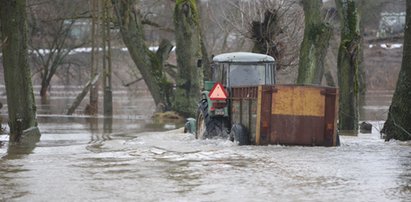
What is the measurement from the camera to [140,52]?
123ft

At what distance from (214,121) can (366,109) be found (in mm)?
24384

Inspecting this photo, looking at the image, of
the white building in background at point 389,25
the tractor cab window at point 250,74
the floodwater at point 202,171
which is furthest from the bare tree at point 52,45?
the floodwater at point 202,171

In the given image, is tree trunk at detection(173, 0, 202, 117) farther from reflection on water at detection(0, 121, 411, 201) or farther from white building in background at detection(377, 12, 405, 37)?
white building in background at detection(377, 12, 405, 37)

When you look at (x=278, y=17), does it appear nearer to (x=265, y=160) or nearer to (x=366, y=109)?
(x=366, y=109)

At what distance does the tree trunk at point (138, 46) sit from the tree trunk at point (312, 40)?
34.9 ft

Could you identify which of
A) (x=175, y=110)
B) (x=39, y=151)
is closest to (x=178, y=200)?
(x=39, y=151)

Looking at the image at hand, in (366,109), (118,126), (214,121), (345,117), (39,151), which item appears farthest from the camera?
(366,109)

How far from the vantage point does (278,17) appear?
1289 inches

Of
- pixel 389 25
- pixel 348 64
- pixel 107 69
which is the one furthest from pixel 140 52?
pixel 389 25

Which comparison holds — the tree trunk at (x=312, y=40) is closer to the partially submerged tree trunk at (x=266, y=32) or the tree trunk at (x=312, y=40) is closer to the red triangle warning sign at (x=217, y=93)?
the partially submerged tree trunk at (x=266, y=32)

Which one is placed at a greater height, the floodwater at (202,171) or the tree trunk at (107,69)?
the tree trunk at (107,69)

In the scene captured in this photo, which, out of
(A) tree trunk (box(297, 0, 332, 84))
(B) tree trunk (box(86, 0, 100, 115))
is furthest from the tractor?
(B) tree trunk (box(86, 0, 100, 115))

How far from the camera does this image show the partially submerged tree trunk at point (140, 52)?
1475 inches

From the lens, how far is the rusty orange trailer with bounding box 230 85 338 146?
17.9 m
